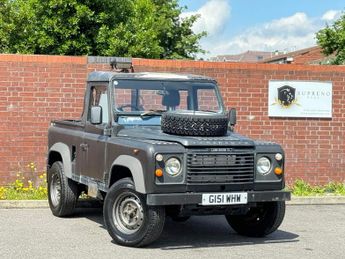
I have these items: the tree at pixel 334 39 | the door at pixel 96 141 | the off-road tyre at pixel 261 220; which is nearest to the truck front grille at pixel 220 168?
the off-road tyre at pixel 261 220

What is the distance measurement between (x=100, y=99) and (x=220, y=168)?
85.1 inches

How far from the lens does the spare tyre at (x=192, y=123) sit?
25.5 feet

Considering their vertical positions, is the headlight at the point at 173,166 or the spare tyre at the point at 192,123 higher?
the spare tyre at the point at 192,123

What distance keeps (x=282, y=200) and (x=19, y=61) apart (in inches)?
246

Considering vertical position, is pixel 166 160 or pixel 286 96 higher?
pixel 286 96

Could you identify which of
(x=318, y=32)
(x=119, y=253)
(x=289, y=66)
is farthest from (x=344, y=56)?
(x=119, y=253)

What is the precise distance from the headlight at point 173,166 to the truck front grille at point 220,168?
12 centimetres

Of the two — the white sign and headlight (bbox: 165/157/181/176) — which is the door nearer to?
headlight (bbox: 165/157/181/176)

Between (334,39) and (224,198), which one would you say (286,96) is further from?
(334,39)

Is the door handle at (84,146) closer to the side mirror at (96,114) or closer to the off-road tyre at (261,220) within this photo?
the side mirror at (96,114)

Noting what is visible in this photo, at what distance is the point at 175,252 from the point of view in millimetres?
7477

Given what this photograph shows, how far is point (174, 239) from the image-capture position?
27.3ft

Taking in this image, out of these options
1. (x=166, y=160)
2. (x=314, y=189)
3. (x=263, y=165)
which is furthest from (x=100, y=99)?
(x=314, y=189)

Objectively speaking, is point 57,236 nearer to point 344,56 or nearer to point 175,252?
point 175,252
